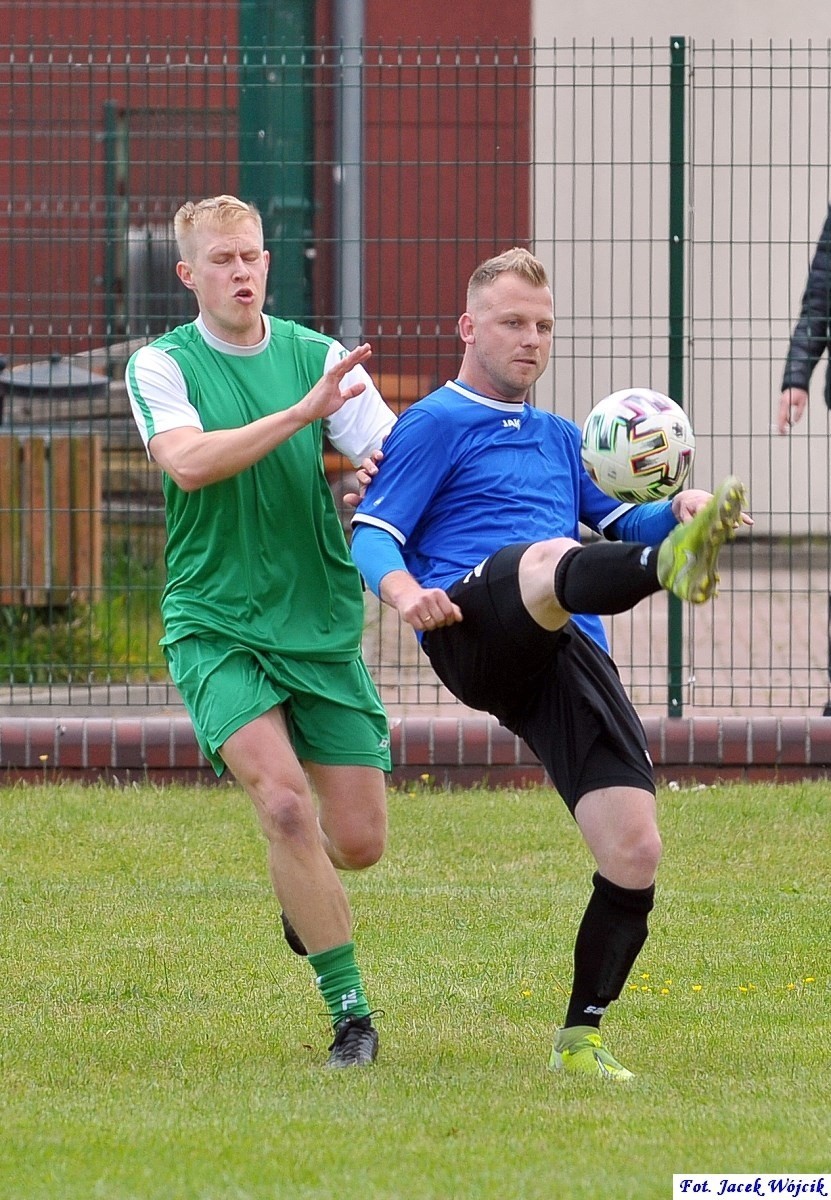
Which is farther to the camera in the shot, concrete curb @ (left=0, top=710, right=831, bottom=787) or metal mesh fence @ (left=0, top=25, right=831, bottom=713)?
metal mesh fence @ (left=0, top=25, right=831, bottom=713)

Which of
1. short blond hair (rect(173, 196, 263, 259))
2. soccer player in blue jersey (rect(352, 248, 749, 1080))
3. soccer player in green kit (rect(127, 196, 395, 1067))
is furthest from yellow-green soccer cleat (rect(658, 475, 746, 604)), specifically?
short blond hair (rect(173, 196, 263, 259))

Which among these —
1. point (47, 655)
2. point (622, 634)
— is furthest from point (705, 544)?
point (622, 634)

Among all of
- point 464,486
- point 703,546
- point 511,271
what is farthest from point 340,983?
point 511,271

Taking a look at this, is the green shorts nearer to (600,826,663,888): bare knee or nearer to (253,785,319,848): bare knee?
(253,785,319,848): bare knee

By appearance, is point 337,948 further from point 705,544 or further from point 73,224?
point 73,224

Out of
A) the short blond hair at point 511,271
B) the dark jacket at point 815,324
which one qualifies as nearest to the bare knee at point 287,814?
the short blond hair at point 511,271

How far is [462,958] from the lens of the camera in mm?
5984

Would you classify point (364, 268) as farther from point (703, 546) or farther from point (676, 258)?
point (703, 546)

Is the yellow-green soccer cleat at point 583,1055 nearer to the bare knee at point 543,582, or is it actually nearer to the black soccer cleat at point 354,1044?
the black soccer cleat at point 354,1044

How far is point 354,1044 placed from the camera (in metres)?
4.70

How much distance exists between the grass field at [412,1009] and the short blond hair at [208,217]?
2020 millimetres

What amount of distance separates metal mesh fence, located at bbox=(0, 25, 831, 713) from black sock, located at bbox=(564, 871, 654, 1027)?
4.27 metres

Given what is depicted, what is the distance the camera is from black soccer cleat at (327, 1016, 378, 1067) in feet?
15.3

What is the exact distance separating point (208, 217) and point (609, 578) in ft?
4.73
